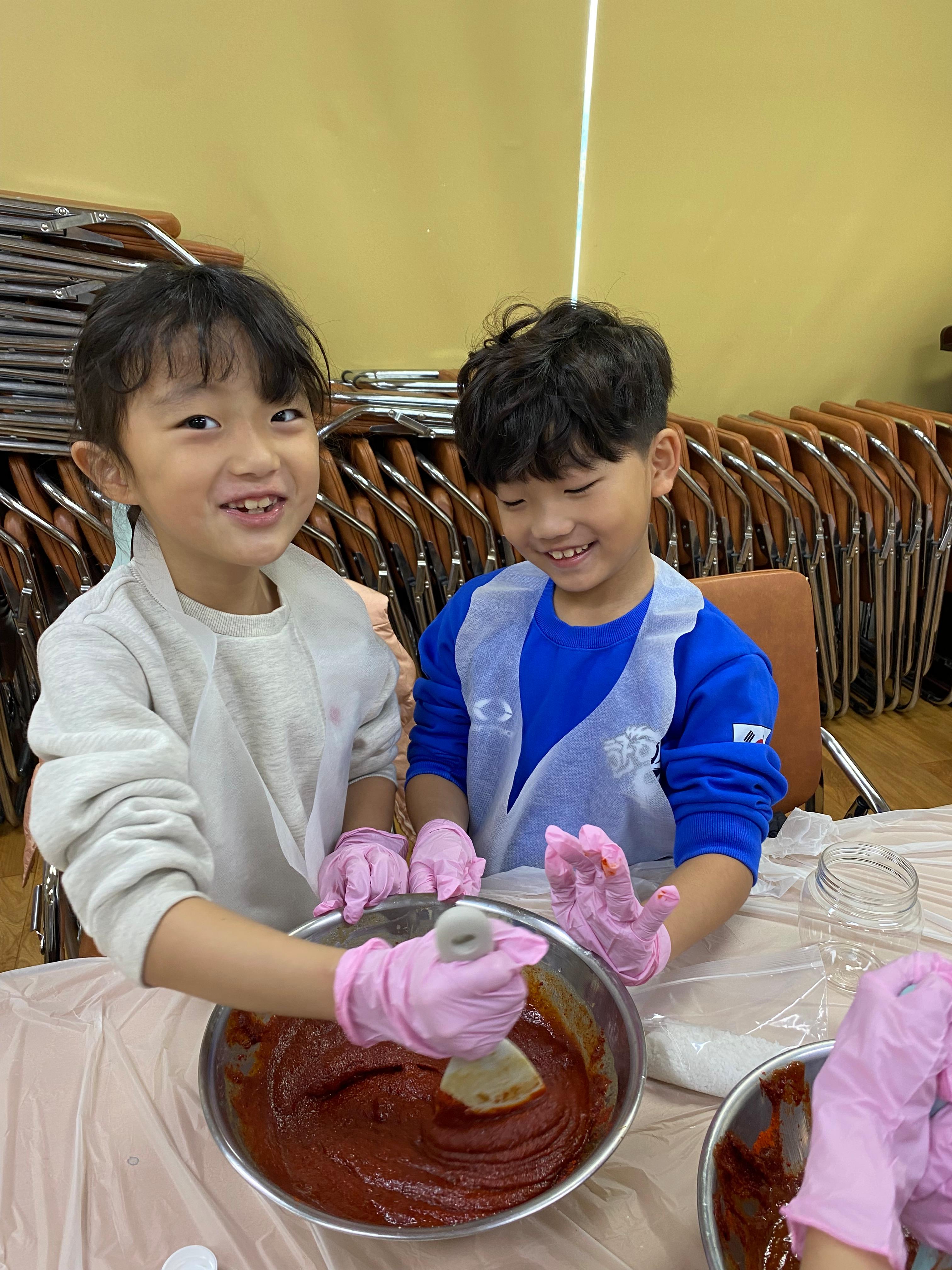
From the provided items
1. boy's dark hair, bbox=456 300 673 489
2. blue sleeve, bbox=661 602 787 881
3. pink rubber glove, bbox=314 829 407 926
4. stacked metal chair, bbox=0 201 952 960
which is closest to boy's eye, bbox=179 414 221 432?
boy's dark hair, bbox=456 300 673 489

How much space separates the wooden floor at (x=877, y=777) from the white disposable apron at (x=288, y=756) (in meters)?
1.08

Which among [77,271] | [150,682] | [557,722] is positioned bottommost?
[557,722]

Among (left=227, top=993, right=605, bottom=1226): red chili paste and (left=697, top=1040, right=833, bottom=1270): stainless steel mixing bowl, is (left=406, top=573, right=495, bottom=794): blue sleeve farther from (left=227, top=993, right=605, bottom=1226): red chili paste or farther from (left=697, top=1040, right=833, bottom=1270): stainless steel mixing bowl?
(left=697, top=1040, right=833, bottom=1270): stainless steel mixing bowl

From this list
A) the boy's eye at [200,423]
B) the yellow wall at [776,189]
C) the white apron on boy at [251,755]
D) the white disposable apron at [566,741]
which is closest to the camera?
the boy's eye at [200,423]

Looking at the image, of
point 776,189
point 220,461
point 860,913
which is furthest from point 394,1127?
point 776,189

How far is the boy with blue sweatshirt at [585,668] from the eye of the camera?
101cm

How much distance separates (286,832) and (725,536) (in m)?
1.76

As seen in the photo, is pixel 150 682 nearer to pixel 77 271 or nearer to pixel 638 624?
pixel 638 624

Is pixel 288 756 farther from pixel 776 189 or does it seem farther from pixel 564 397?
pixel 776 189

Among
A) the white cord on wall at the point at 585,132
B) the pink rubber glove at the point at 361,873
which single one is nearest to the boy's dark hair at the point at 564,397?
the pink rubber glove at the point at 361,873

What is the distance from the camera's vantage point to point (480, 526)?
2240 mm

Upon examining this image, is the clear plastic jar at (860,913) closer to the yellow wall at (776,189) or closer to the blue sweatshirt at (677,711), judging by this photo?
the blue sweatshirt at (677,711)

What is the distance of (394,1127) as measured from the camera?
706mm

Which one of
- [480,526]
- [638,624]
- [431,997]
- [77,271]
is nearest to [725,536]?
[480,526]
